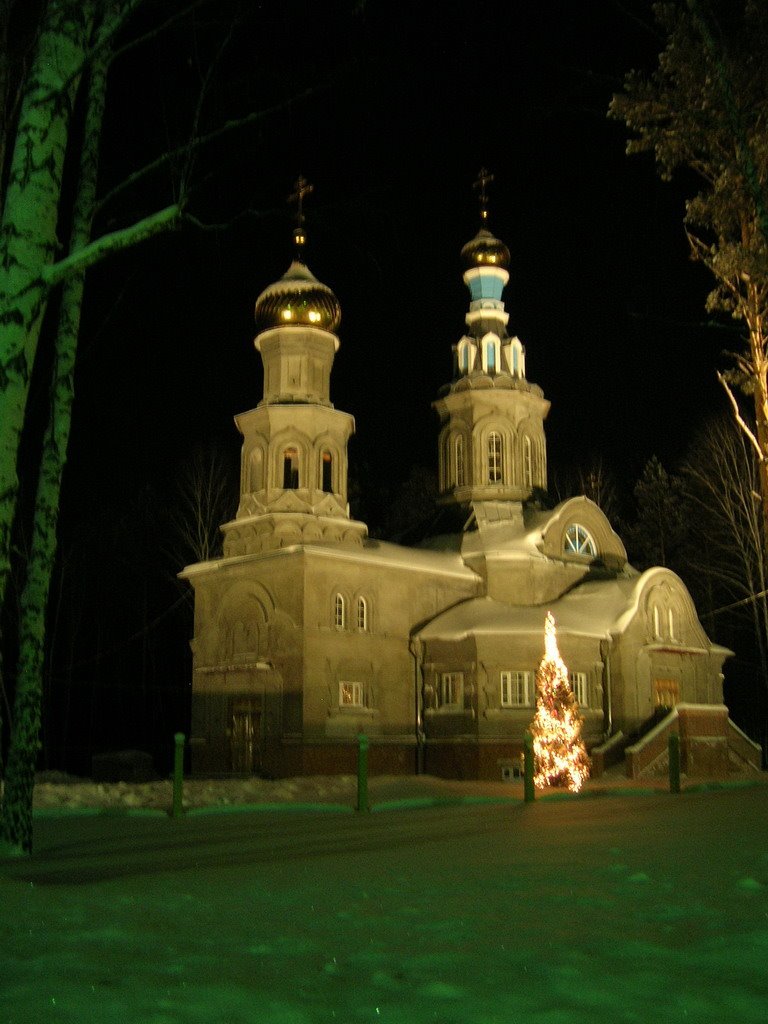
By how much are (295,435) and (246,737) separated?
8.29 metres

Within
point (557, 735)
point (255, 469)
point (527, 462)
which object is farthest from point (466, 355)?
point (557, 735)

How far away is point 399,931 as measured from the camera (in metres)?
5.18

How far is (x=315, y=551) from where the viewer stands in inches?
1034

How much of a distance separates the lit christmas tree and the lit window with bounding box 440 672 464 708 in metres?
3.51

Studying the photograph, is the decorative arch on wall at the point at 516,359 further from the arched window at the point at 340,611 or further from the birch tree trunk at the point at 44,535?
the birch tree trunk at the point at 44,535

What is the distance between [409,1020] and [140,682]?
43146mm

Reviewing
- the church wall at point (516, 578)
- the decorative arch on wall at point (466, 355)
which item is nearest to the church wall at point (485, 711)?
the church wall at point (516, 578)

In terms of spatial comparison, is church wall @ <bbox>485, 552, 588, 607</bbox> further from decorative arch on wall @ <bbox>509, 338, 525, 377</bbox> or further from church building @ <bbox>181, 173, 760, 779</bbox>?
decorative arch on wall @ <bbox>509, 338, 525, 377</bbox>

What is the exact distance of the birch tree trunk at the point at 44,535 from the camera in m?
9.91

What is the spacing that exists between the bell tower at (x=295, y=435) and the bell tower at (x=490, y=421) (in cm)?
543

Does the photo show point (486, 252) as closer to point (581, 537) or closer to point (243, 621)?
point (581, 537)

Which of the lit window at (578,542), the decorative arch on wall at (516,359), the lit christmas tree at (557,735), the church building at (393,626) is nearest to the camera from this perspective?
the lit christmas tree at (557,735)

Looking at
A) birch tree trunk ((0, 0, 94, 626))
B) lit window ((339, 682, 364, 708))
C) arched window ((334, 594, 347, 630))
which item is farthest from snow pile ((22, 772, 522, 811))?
birch tree trunk ((0, 0, 94, 626))

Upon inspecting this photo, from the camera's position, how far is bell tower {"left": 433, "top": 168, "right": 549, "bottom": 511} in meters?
33.5
